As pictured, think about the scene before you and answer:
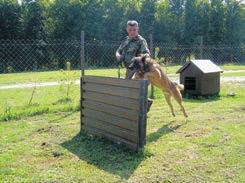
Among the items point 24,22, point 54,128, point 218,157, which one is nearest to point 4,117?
point 54,128

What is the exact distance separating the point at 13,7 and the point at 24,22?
1.72m

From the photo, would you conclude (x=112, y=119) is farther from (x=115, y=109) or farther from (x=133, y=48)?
(x=133, y=48)

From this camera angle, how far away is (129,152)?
5.56 metres

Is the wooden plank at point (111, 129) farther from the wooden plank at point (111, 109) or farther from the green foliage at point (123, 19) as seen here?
the green foliage at point (123, 19)

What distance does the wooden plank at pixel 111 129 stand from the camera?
5621 millimetres

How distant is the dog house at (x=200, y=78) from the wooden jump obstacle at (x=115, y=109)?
15.5ft

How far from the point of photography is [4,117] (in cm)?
800

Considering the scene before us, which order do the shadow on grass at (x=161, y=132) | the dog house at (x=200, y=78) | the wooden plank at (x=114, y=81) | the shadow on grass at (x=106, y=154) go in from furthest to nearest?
the dog house at (x=200, y=78) < the shadow on grass at (x=161, y=132) < the wooden plank at (x=114, y=81) < the shadow on grass at (x=106, y=154)

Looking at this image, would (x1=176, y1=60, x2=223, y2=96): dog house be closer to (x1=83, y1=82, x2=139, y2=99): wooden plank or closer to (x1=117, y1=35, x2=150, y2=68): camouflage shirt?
(x1=117, y1=35, x2=150, y2=68): camouflage shirt

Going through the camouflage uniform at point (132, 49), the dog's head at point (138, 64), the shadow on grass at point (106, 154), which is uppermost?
the camouflage uniform at point (132, 49)

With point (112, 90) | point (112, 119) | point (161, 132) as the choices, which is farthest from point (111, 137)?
point (161, 132)

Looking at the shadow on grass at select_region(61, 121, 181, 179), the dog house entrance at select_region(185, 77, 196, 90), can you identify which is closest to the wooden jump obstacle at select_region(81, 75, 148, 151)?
the shadow on grass at select_region(61, 121, 181, 179)

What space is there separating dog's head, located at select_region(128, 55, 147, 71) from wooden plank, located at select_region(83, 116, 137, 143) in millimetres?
1076

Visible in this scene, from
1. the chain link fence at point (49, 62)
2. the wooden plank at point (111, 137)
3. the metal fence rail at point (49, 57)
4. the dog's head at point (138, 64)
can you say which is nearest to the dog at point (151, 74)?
the dog's head at point (138, 64)
